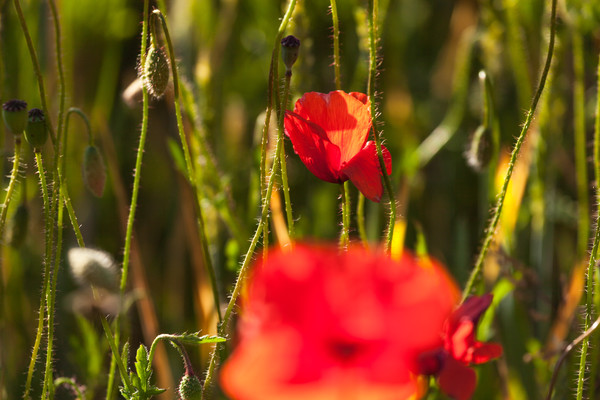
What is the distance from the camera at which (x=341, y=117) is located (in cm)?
64

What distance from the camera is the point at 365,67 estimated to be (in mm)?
1102

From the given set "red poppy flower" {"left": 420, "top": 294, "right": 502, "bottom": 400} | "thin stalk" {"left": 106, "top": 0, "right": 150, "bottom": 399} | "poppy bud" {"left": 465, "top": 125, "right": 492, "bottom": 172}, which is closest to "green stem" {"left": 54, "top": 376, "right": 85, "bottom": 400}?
"thin stalk" {"left": 106, "top": 0, "right": 150, "bottom": 399}

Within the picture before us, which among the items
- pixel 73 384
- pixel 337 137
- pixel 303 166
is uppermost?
pixel 337 137

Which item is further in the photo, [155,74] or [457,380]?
[155,74]

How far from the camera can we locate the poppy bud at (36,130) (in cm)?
68

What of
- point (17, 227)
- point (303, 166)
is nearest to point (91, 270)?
point (17, 227)

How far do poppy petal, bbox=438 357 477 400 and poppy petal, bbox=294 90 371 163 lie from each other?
0.67ft

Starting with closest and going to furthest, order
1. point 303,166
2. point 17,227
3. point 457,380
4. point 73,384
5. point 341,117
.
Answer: point 457,380
point 341,117
point 73,384
point 17,227
point 303,166

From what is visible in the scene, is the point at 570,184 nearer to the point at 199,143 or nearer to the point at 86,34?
the point at 199,143

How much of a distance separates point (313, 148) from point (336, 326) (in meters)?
0.34

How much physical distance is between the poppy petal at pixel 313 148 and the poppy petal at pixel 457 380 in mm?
204

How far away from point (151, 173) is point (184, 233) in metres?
0.45

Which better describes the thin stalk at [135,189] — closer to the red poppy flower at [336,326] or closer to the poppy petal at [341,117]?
the poppy petal at [341,117]

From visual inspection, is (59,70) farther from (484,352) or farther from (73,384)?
(484,352)
